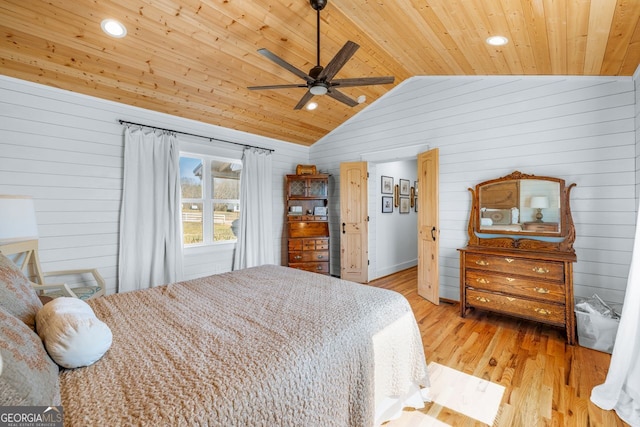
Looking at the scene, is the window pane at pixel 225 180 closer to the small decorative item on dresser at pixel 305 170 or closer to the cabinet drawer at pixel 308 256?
the small decorative item on dresser at pixel 305 170

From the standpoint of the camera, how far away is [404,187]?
5898 mm

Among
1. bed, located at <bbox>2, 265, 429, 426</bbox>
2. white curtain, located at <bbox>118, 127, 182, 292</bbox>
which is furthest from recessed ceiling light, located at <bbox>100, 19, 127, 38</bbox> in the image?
bed, located at <bbox>2, 265, 429, 426</bbox>

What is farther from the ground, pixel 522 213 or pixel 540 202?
pixel 540 202

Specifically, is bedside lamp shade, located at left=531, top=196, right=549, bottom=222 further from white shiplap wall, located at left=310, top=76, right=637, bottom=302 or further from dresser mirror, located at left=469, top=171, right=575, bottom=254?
white shiplap wall, located at left=310, top=76, right=637, bottom=302

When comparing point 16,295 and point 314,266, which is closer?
point 16,295

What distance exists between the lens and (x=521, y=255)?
2824 millimetres

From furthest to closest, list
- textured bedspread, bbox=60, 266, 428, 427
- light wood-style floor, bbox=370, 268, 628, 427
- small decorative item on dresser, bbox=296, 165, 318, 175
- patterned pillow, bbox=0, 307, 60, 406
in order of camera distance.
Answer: small decorative item on dresser, bbox=296, 165, 318, 175, light wood-style floor, bbox=370, 268, 628, 427, textured bedspread, bbox=60, 266, 428, 427, patterned pillow, bbox=0, 307, 60, 406

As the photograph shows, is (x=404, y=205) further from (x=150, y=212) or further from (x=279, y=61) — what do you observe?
(x=150, y=212)

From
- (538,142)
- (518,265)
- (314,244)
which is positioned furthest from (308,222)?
(538,142)

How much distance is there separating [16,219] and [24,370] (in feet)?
6.54

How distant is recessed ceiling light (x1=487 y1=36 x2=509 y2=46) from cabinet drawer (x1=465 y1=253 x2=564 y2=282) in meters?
2.06

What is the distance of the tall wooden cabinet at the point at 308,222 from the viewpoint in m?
4.59

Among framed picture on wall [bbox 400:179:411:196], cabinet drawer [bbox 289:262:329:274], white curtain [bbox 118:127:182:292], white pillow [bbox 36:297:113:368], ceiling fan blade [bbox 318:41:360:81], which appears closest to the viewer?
white pillow [bbox 36:297:113:368]

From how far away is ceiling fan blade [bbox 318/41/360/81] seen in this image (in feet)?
6.43
